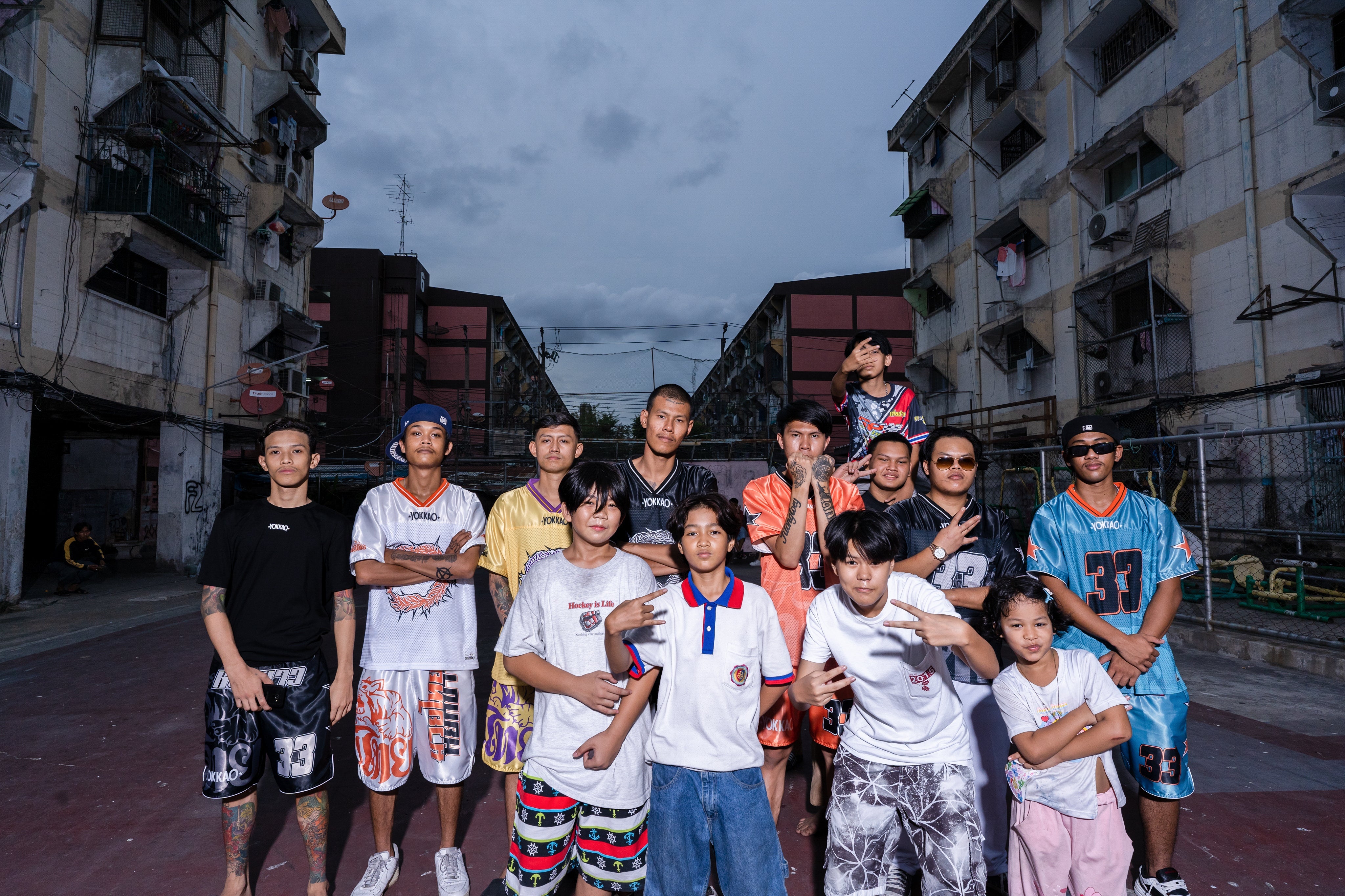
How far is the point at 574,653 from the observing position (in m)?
2.67

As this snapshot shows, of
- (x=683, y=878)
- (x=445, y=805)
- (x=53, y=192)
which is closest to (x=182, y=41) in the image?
(x=53, y=192)

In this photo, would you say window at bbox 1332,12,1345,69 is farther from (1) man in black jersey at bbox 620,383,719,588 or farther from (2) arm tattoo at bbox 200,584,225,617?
(2) arm tattoo at bbox 200,584,225,617

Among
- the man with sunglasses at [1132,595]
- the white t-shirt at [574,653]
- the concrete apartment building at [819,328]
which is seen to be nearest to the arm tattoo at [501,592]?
the white t-shirt at [574,653]

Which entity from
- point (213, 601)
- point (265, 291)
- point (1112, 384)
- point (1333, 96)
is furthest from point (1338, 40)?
point (265, 291)

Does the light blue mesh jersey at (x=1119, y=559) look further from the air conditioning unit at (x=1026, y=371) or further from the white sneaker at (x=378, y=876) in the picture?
the air conditioning unit at (x=1026, y=371)

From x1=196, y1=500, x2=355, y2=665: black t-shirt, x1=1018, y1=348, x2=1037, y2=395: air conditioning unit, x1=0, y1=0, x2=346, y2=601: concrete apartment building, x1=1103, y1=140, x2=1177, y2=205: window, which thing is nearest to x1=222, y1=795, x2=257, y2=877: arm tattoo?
x1=196, y1=500, x2=355, y2=665: black t-shirt

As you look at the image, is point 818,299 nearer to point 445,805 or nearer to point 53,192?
point 53,192

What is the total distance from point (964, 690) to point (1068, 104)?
18630mm

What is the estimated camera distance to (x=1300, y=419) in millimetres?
11227

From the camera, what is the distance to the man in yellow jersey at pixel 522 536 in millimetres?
3336

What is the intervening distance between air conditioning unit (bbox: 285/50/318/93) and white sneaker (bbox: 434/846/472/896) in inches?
959

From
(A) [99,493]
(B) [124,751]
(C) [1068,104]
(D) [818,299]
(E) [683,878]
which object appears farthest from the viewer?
(D) [818,299]

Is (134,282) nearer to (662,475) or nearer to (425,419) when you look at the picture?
(425,419)

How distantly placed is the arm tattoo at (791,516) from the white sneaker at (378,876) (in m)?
2.39
